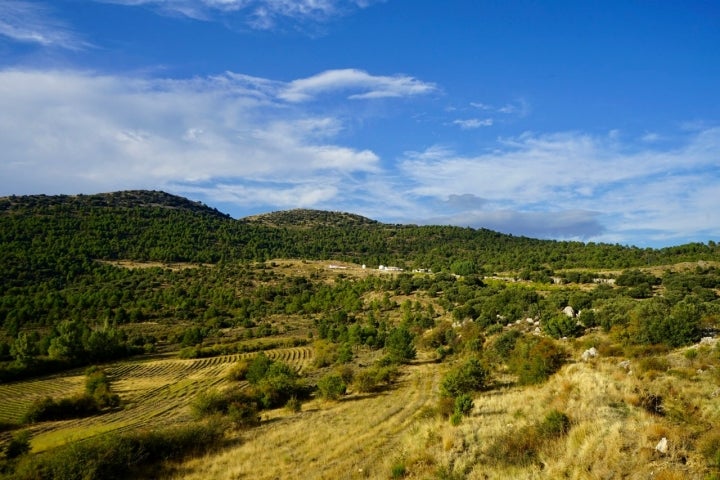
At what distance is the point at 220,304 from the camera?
85250mm

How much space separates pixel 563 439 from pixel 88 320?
8174 cm

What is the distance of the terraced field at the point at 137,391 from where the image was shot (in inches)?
1018

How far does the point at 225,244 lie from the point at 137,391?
111 m

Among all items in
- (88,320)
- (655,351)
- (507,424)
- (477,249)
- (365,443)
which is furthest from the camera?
(477,249)

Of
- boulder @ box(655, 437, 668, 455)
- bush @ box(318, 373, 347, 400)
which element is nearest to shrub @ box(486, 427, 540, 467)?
boulder @ box(655, 437, 668, 455)

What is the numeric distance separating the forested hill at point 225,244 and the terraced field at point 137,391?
6372 centimetres

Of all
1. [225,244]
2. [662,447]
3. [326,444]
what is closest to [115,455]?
[326,444]

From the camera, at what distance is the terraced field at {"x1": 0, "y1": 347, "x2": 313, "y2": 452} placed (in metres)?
25.9

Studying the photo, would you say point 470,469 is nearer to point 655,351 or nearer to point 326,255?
point 655,351

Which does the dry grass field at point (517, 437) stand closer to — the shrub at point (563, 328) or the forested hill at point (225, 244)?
the shrub at point (563, 328)

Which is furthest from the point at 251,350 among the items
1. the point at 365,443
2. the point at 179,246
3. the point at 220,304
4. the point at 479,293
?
the point at 179,246

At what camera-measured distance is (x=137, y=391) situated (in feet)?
125

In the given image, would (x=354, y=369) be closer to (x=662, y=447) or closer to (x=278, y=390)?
(x=278, y=390)

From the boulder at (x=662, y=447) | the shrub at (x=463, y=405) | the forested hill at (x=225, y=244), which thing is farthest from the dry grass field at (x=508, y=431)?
the forested hill at (x=225, y=244)
